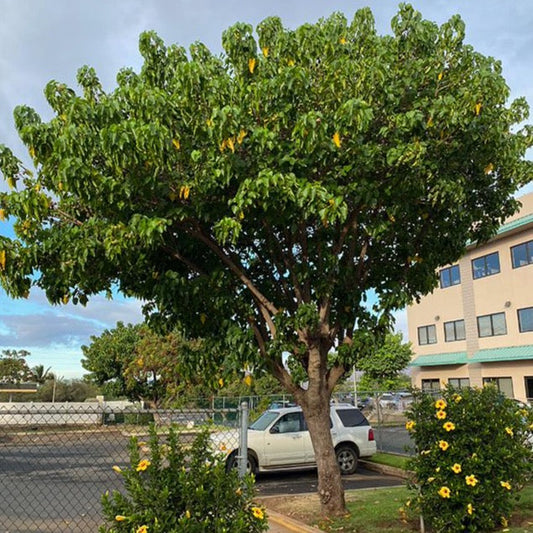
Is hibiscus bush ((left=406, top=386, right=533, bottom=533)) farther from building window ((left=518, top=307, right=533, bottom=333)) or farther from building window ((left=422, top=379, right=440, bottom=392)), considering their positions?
building window ((left=422, top=379, right=440, bottom=392))

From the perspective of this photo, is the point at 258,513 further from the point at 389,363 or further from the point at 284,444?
the point at 389,363

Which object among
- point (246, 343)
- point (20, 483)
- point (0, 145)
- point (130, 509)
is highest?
point (0, 145)

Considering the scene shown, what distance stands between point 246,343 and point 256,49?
3.60m

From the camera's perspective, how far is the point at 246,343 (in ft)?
23.8

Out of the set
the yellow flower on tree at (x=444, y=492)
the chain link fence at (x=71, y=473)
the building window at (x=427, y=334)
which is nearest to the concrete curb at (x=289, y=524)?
the chain link fence at (x=71, y=473)

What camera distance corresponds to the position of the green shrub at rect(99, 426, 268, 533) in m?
4.00

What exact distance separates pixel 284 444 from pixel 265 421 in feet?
→ 2.59

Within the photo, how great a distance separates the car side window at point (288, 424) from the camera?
14367 millimetres

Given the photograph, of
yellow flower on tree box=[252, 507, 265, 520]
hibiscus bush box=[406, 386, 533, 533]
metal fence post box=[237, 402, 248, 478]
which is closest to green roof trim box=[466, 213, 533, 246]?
hibiscus bush box=[406, 386, 533, 533]

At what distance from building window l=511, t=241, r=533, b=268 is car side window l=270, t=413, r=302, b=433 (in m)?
18.1

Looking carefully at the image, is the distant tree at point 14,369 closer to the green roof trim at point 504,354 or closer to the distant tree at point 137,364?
the distant tree at point 137,364

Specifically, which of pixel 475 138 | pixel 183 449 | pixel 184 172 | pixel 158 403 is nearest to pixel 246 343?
pixel 184 172

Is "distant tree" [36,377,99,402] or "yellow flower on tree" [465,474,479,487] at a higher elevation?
"distant tree" [36,377,99,402]

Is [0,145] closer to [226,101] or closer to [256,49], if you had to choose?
[226,101]
